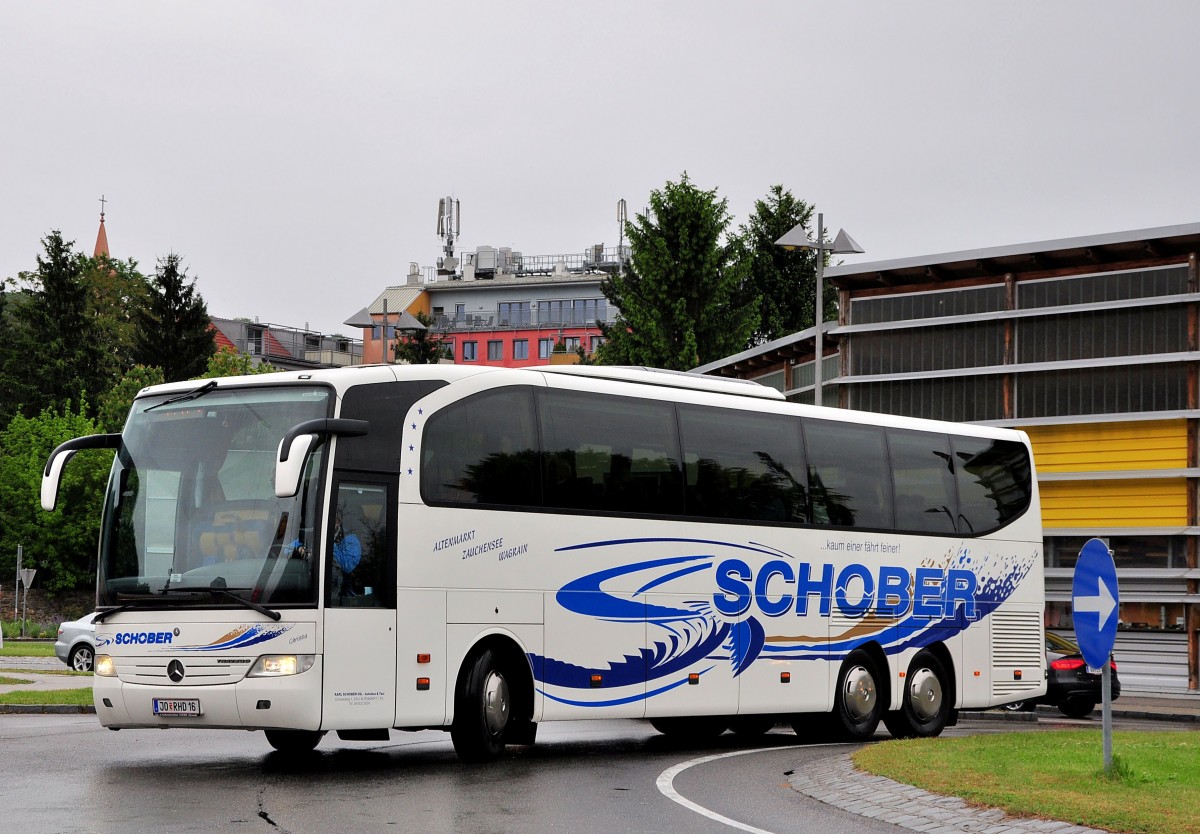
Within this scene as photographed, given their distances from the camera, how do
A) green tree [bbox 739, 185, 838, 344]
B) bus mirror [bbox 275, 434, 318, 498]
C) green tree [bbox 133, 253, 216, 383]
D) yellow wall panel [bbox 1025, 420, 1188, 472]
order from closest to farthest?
bus mirror [bbox 275, 434, 318, 498] < yellow wall panel [bbox 1025, 420, 1188, 472] < green tree [bbox 739, 185, 838, 344] < green tree [bbox 133, 253, 216, 383]

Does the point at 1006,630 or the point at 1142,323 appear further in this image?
the point at 1142,323

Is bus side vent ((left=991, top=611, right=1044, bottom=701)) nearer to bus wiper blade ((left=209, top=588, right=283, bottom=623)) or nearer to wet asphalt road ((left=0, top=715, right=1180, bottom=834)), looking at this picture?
wet asphalt road ((left=0, top=715, right=1180, bottom=834))

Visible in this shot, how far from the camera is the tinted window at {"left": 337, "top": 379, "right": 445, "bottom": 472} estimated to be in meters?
15.0

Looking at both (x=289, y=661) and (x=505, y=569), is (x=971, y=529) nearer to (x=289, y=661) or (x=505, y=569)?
(x=505, y=569)

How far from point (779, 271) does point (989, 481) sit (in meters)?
49.7

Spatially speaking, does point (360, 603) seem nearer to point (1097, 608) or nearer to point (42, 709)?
point (1097, 608)

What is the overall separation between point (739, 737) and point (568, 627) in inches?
203

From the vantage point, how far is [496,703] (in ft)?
51.9

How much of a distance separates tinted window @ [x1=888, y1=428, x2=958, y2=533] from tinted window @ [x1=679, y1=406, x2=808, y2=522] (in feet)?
6.03

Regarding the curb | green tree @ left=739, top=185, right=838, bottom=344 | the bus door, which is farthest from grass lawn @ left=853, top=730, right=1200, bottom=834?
green tree @ left=739, top=185, right=838, bottom=344

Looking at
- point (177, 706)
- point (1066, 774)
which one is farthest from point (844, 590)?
point (177, 706)

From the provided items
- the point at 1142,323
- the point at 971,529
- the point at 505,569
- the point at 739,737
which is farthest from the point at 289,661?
the point at 1142,323

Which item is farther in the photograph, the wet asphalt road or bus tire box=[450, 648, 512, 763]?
bus tire box=[450, 648, 512, 763]

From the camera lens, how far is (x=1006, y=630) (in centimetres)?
2211
